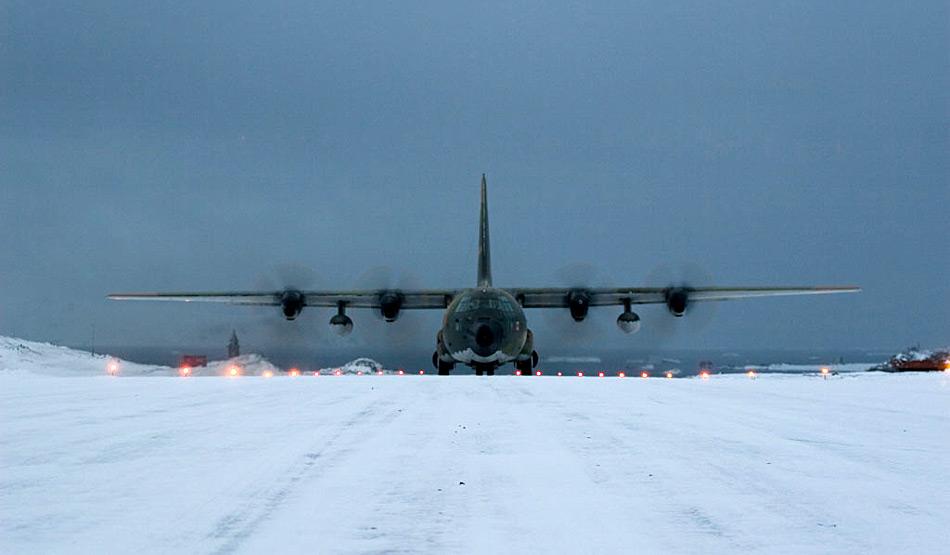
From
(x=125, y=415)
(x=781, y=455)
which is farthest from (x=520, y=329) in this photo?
(x=781, y=455)

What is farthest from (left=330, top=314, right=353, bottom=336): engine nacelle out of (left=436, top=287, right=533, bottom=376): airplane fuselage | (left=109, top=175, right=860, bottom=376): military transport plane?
(left=436, top=287, right=533, bottom=376): airplane fuselage

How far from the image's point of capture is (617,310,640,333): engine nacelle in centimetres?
3719

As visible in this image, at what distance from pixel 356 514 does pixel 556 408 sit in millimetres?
7987

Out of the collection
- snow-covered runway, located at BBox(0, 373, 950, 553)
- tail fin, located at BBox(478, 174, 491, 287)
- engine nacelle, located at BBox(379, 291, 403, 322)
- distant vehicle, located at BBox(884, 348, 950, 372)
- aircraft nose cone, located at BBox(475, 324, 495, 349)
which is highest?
tail fin, located at BBox(478, 174, 491, 287)

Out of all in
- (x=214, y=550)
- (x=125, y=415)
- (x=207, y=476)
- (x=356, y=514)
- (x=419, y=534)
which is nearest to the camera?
(x=214, y=550)

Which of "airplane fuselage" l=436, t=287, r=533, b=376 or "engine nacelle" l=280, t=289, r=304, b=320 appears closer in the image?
"airplane fuselage" l=436, t=287, r=533, b=376

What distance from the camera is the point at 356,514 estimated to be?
5754 millimetres

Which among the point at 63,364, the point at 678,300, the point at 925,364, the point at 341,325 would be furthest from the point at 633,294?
the point at 63,364

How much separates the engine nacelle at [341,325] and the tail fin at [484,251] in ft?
23.2

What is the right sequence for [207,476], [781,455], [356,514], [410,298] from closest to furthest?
[356,514], [207,476], [781,455], [410,298]

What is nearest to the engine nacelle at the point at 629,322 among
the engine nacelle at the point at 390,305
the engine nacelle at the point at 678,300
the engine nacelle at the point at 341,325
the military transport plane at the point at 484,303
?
the military transport plane at the point at 484,303

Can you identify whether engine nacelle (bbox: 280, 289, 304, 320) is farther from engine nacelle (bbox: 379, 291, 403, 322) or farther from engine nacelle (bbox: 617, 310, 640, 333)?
engine nacelle (bbox: 617, 310, 640, 333)

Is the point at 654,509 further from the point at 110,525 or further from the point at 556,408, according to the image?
the point at 556,408

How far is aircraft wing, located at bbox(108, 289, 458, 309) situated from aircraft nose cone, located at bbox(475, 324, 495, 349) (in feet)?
27.9
